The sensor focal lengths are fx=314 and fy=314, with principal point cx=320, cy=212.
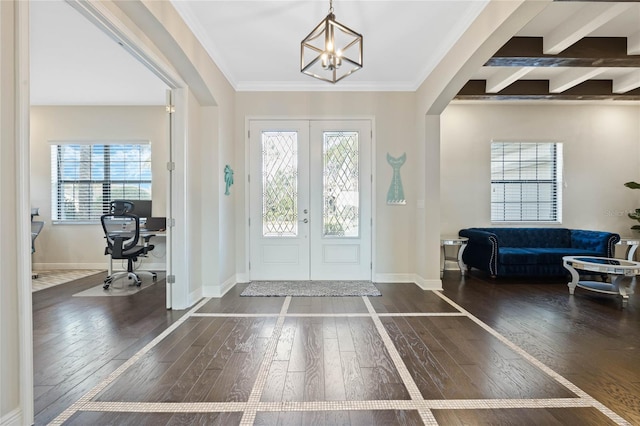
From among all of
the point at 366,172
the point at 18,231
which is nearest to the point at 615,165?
the point at 366,172

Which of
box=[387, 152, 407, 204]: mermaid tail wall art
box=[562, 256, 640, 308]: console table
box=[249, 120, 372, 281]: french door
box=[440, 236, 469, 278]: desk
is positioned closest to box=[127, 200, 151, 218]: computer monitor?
box=[249, 120, 372, 281]: french door

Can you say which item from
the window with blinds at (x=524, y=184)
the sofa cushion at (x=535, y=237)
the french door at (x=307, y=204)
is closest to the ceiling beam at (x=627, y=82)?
the window with blinds at (x=524, y=184)

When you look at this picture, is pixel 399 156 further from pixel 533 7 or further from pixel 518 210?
pixel 518 210

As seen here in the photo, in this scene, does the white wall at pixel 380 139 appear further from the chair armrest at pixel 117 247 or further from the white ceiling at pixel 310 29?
the chair armrest at pixel 117 247

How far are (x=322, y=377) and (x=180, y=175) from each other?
2615 mm

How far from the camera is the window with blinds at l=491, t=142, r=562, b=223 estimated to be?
19.7 ft

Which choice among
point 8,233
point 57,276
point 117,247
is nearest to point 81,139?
point 57,276

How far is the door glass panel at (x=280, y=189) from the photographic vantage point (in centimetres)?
493

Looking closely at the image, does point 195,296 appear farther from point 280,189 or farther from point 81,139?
point 81,139

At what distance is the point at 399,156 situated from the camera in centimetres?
486

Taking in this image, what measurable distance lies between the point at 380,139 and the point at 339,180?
891 millimetres

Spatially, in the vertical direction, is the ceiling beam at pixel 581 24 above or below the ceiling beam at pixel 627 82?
below

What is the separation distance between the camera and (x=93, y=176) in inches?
238

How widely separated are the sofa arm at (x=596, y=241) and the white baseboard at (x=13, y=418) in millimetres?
6861
